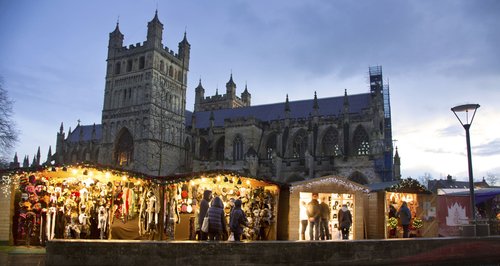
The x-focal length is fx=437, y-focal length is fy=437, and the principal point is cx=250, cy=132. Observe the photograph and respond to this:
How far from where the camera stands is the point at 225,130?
52500 mm

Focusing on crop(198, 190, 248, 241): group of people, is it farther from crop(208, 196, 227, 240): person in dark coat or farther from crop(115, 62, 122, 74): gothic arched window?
crop(115, 62, 122, 74): gothic arched window

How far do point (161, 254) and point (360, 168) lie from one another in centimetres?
3382

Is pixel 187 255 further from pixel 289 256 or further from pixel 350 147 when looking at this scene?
pixel 350 147

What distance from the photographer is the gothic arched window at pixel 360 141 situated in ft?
152

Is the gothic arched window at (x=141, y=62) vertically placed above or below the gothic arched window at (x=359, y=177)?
above

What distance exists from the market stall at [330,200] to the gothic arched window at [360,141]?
30263 millimetres

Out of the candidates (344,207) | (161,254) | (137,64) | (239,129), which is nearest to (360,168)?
(239,129)

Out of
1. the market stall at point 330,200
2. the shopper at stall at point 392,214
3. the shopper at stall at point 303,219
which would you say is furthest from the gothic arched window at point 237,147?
the shopper at stall at point 303,219

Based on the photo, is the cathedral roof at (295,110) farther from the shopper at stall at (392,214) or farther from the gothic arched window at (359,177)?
the shopper at stall at (392,214)

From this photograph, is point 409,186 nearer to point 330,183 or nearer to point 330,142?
point 330,183

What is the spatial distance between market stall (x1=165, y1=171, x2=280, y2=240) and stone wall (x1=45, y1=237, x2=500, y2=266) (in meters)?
4.30

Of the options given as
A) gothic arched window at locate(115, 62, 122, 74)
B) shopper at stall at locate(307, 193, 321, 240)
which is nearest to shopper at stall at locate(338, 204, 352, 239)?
shopper at stall at locate(307, 193, 321, 240)

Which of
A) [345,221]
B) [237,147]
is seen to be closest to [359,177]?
[237,147]

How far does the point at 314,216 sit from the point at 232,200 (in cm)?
287
